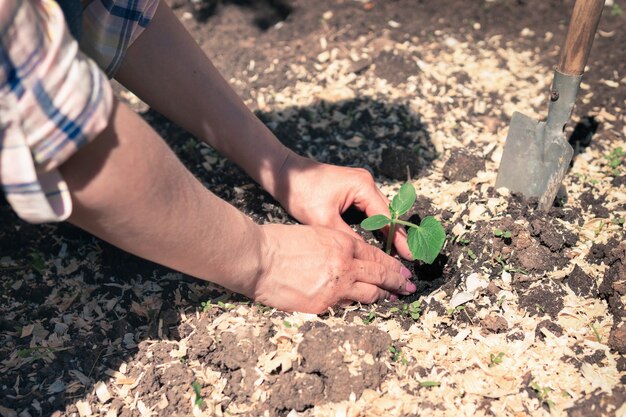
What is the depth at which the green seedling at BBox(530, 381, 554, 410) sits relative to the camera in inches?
66.1

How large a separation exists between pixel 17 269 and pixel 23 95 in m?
1.11

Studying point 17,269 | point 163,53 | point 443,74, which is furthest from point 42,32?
point 443,74

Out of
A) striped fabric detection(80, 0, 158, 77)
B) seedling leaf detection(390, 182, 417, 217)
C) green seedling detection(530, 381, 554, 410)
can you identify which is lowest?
green seedling detection(530, 381, 554, 410)

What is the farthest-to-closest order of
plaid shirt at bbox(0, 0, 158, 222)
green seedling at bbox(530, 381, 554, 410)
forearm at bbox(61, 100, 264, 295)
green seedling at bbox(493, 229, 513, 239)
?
1. green seedling at bbox(493, 229, 513, 239)
2. green seedling at bbox(530, 381, 554, 410)
3. forearm at bbox(61, 100, 264, 295)
4. plaid shirt at bbox(0, 0, 158, 222)

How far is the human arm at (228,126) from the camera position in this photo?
198cm

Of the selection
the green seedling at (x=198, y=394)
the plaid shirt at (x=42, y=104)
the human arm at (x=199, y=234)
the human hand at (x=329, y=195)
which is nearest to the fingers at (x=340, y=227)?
the human hand at (x=329, y=195)

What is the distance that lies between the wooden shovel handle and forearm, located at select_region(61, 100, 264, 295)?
1041 mm

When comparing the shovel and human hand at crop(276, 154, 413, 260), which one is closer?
the shovel

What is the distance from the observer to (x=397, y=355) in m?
1.81

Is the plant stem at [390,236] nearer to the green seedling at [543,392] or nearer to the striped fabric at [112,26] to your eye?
the green seedling at [543,392]

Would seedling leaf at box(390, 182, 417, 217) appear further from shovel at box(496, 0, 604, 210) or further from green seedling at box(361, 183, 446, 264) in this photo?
shovel at box(496, 0, 604, 210)

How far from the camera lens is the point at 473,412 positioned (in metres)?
1.68

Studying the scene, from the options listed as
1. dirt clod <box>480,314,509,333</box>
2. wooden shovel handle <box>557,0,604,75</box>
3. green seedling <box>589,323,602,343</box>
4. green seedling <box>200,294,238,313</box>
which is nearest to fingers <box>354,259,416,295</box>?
dirt clod <box>480,314,509,333</box>

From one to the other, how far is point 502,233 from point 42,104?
1376mm
